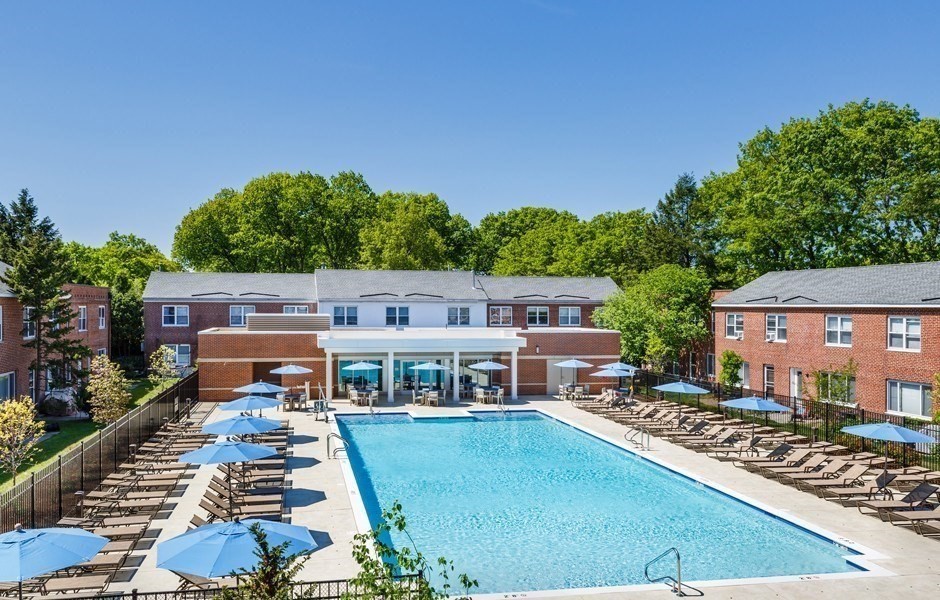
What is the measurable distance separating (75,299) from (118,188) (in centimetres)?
1531

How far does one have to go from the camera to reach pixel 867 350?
1212 inches

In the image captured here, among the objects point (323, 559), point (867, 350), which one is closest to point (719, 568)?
point (323, 559)

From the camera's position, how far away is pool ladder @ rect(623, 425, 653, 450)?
78.5 feet

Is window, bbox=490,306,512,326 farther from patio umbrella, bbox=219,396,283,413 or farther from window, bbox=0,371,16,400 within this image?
window, bbox=0,371,16,400

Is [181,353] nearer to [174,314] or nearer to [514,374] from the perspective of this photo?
[174,314]

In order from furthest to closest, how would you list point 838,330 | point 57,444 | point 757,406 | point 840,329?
point 838,330
point 840,329
point 57,444
point 757,406

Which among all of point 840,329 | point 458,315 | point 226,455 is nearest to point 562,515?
point 226,455

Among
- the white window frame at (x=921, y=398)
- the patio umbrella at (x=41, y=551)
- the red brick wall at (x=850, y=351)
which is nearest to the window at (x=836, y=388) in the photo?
the red brick wall at (x=850, y=351)

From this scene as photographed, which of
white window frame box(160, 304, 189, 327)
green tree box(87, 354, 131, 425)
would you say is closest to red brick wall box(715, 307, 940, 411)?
green tree box(87, 354, 131, 425)

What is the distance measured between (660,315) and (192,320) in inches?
1299

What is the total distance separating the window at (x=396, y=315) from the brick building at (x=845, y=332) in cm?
2090

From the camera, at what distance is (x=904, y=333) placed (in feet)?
95.2

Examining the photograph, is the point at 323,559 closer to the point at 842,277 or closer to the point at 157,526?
the point at 157,526

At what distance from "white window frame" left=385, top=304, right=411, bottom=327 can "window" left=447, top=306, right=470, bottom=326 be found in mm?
3008
